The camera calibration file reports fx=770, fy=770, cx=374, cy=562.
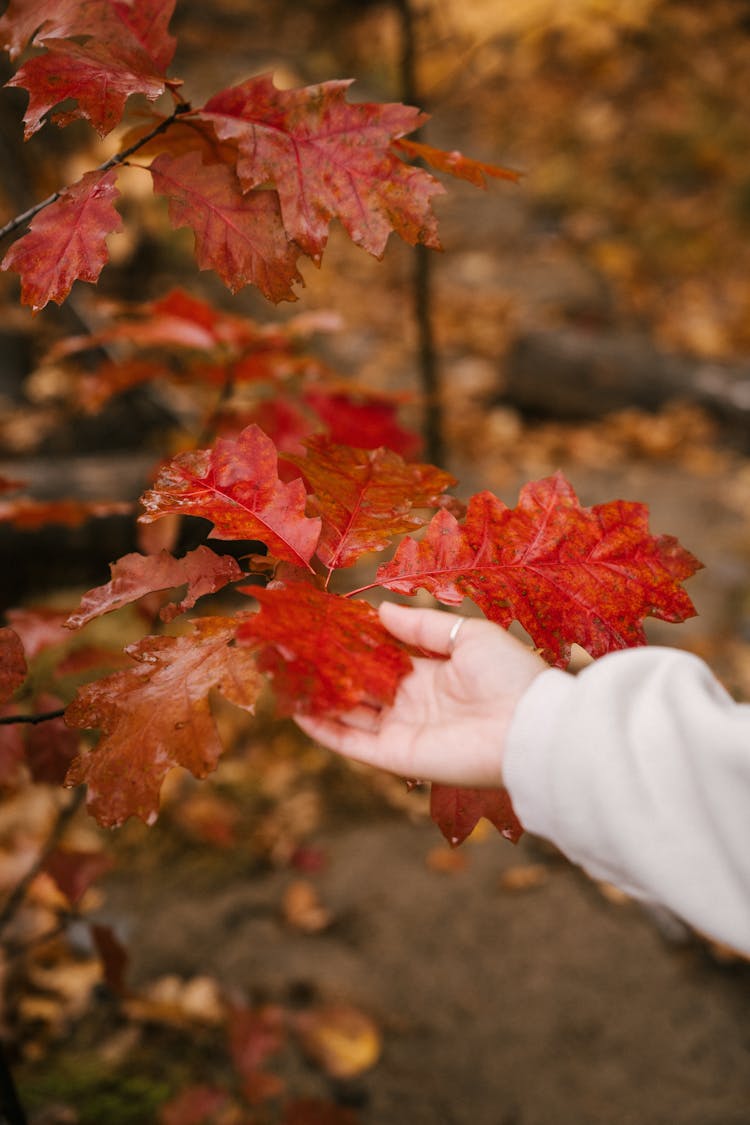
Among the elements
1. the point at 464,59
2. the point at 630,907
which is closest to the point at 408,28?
Result: the point at 464,59

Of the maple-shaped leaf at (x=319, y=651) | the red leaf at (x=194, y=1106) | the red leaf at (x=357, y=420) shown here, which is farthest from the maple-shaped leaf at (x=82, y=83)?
the red leaf at (x=194, y=1106)

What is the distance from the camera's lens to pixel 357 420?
1.88 metres

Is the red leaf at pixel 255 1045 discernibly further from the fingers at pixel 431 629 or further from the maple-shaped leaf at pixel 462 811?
the fingers at pixel 431 629

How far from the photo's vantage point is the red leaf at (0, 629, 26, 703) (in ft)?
2.94

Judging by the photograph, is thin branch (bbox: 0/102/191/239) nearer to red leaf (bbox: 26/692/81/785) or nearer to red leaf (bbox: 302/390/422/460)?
red leaf (bbox: 26/692/81/785)

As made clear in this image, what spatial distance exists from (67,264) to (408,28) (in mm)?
1903

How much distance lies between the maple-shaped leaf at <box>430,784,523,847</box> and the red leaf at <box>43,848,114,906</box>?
81 centimetres

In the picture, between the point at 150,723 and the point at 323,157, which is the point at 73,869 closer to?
the point at 150,723

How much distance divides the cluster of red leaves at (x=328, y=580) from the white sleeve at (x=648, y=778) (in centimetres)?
5

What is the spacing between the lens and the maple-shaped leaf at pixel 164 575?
906 mm

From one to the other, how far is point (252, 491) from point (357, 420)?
998 mm

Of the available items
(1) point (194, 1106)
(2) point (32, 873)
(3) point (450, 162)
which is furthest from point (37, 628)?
(1) point (194, 1106)

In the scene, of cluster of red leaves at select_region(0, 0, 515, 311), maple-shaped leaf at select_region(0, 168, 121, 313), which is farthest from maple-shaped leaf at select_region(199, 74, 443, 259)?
maple-shaped leaf at select_region(0, 168, 121, 313)

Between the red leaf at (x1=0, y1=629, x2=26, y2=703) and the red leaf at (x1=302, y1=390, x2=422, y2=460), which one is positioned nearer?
the red leaf at (x1=0, y1=629, x2=26, y2=703)
